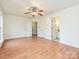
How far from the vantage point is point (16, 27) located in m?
8.31

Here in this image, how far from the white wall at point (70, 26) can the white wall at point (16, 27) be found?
455 centimetres

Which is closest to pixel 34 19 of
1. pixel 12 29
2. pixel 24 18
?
pixel 24 18

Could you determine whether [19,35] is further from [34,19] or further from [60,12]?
[60,12]

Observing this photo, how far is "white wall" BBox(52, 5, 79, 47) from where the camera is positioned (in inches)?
190

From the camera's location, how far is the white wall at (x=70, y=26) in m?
4.84

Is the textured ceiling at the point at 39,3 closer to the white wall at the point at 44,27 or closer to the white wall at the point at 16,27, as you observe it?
the white wall at the point at 16,27

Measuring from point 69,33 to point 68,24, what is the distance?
1.97 feet

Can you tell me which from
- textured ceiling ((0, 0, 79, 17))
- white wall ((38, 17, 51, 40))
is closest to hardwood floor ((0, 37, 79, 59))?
textured ceiling ((0, 0, 79, 17))

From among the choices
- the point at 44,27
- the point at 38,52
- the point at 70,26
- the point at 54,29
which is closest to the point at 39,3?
the point at 70,26

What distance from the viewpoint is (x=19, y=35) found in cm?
874

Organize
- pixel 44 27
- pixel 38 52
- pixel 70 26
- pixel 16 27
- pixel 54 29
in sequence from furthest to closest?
pixel 44 27
pixel 16 27
pixel 54 29
pixel 70 26
pixel 38 52

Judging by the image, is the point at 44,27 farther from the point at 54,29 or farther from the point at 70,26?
the point at 70,26

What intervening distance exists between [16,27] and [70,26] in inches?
210

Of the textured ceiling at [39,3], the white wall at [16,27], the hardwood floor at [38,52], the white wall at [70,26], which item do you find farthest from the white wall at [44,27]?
the hardwood floor at [38,52]
